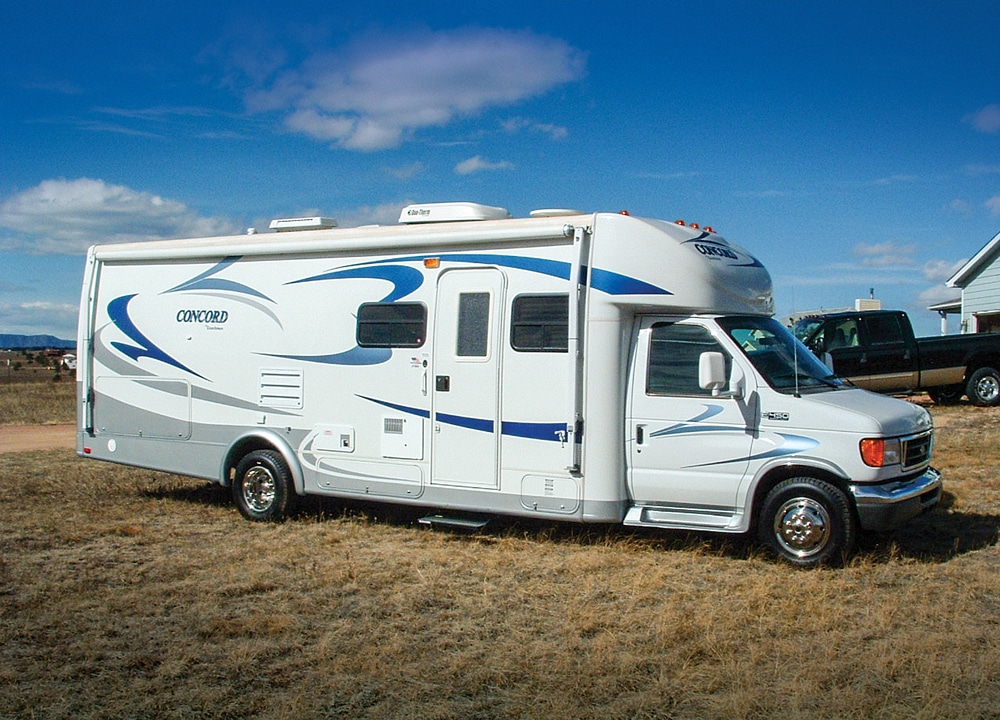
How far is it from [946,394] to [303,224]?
1471cm

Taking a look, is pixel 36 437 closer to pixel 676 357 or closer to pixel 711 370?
pixel 676 357

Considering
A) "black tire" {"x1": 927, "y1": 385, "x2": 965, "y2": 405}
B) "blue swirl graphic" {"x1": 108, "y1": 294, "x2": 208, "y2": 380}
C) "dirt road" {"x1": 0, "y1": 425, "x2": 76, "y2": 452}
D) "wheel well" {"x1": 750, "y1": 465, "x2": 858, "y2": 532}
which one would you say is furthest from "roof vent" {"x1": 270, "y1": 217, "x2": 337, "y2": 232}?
"black tire" {"x1": 927, "y1": 385, "x2": 965, "y2": 405}

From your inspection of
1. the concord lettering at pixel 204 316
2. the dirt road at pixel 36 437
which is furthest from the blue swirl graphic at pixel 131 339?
the dirt road at pixel 36 437

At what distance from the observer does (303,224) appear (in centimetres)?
981

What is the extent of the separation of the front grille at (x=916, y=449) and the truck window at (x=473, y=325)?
3.49 m

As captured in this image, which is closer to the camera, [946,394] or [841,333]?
[841,333]

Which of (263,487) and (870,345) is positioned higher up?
(870,345)

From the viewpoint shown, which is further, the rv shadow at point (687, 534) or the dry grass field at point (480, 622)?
the rv shadow at point (687, 534)

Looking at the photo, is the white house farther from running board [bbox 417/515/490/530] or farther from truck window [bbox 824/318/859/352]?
running board [bbox 417/515/490/530]

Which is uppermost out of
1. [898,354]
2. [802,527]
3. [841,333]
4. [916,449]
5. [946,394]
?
[841,333]

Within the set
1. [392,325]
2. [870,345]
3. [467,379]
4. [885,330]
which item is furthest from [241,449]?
[885,330]

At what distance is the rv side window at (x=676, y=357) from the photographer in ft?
25.9

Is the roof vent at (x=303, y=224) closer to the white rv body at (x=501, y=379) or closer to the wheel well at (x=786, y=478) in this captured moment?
the white rv body at (x=501, y=379)

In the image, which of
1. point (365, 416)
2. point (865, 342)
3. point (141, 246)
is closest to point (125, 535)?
point (365, 416)
